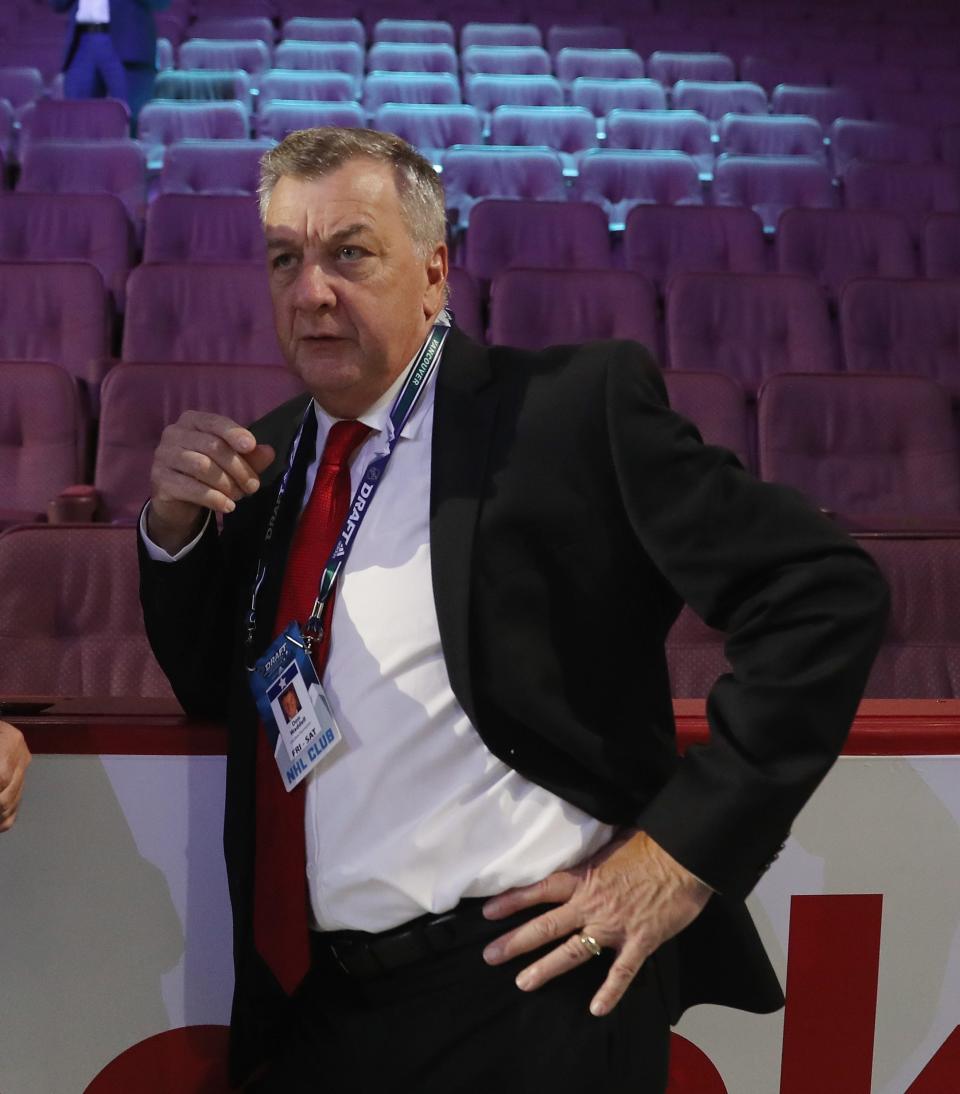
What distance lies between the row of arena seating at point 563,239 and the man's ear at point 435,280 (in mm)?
1420

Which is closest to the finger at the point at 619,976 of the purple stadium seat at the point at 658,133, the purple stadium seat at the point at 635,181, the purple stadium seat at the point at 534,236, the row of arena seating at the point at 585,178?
the purple stadium seat at the point at 534,236

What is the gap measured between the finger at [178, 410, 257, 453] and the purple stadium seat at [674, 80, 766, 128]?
306 centimetres

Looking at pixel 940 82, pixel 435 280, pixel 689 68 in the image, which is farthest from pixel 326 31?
pixel 435 280

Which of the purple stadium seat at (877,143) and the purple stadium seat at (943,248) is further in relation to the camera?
the purple stadium seat at (877,143)

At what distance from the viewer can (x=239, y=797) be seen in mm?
560

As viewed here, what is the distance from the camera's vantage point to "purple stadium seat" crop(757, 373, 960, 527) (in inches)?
60.0

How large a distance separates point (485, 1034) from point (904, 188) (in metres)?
2.67

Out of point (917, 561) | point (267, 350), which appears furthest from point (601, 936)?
point (267, 350)

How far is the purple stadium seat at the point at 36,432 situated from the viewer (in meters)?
1.47

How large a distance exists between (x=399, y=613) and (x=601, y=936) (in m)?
0.16

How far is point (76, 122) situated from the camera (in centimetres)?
266

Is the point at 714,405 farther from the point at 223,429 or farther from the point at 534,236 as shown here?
the point at 223,429

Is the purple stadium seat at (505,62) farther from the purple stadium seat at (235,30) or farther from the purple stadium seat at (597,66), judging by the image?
the purple stadium seat at (235,30)

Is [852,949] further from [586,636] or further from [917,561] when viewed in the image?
[917,561]
